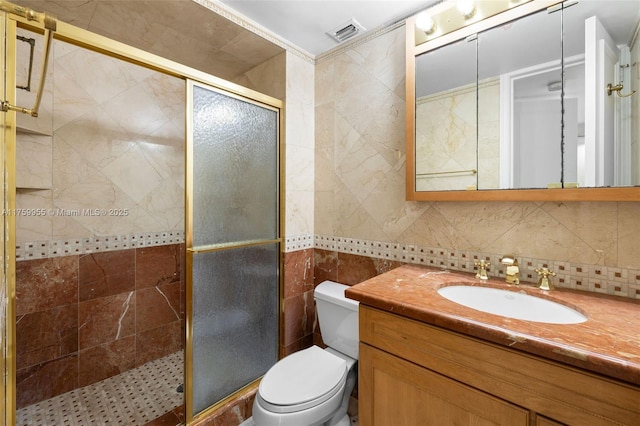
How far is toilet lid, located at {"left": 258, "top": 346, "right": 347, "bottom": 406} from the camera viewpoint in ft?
3.89

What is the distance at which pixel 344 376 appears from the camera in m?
1.34

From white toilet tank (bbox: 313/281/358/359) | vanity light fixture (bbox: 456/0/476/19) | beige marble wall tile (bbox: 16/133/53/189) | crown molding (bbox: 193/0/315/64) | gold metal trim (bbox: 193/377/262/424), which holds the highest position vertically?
crown molding (bbox: 193/0/315/64)

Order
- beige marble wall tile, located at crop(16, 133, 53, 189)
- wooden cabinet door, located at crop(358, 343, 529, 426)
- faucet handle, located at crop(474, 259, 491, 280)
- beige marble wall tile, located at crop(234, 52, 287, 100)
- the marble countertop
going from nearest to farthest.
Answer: the marble countertop → wooden cabinet door, located at crop(358, 343, 529, 426) → faucet handle, located at crop(474, 259, 491, 280) → beige marble wall tile, located at crop(16, 133, 53, 189) → beige marble wall tile, located at crop(234, 52, 287, 100)

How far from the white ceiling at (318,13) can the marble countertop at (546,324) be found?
4.73 ft

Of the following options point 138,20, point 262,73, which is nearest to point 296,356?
point 262,73

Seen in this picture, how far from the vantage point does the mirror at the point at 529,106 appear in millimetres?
989

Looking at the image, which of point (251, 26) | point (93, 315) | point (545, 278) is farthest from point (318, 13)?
point (93, 315)

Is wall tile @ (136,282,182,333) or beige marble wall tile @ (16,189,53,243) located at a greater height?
beige marble wall tile @ (16,189,53,243)

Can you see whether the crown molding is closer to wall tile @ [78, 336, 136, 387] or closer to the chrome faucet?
the chrome faucet

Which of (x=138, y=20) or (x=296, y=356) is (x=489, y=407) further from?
(x=138, y=20)

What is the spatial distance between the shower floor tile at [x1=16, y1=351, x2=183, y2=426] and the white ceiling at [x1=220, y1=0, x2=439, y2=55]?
2371 mm

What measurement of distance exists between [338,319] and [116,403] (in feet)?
4.74

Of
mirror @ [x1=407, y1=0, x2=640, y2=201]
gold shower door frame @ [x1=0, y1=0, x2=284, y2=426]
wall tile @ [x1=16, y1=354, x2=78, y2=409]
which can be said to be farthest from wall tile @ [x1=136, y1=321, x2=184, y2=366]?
mirror @ [x1=407, y1=0, x2=640, y2=201]

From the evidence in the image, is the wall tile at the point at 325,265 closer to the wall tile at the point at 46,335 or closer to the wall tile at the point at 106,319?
the wall tile at the point at 106,319
